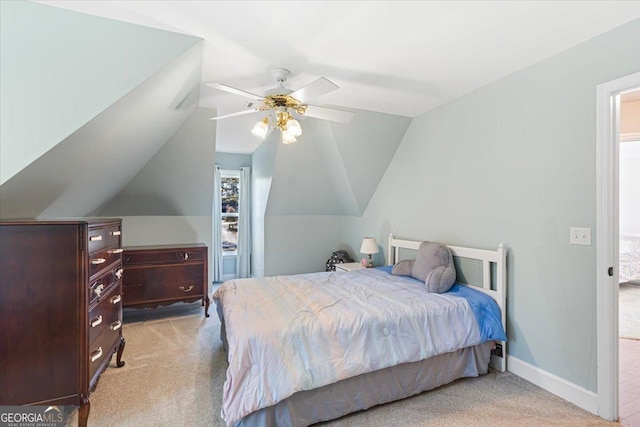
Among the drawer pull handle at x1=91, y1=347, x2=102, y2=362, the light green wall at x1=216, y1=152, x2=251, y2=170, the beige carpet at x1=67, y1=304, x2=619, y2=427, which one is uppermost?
the light green wall at x1=216, y1=152, x2=251, y2=170

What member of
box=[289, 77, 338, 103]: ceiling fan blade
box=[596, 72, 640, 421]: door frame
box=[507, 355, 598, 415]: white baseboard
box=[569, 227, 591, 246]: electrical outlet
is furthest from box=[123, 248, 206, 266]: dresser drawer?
box=[596, 72, 640, 421]: door frame

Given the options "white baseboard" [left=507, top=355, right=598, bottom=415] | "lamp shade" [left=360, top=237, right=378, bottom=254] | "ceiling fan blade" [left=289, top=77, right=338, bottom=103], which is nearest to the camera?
"ceiling fan blade" [left=289, top=77, right=338, bottom=103]

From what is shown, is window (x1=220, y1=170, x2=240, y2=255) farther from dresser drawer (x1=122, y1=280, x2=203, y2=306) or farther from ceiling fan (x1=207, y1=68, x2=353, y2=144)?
ceiling fan (x1=207, y1=68, x2=353, y2=144)

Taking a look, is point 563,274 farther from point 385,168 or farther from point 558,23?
point 385,168

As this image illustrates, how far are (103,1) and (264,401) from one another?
90.5 inches

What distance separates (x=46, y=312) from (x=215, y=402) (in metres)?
1.19

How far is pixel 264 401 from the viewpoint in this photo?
5.51 feet

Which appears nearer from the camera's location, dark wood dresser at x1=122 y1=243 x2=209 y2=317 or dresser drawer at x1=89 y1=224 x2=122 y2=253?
dresser drawer at x1=89 y1=224 x2=122 y2=253

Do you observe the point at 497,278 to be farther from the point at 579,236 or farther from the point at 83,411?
the point at 83,411

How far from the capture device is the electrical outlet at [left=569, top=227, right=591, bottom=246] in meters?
2.08

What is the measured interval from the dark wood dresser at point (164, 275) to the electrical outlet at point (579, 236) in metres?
3.72

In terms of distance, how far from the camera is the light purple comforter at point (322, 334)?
5.67 feet

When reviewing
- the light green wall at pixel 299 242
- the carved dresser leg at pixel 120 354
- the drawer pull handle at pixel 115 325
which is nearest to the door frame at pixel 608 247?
the drawer pull handle at pixel 115 325

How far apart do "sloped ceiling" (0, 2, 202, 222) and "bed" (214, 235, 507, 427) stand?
59.4 inches
